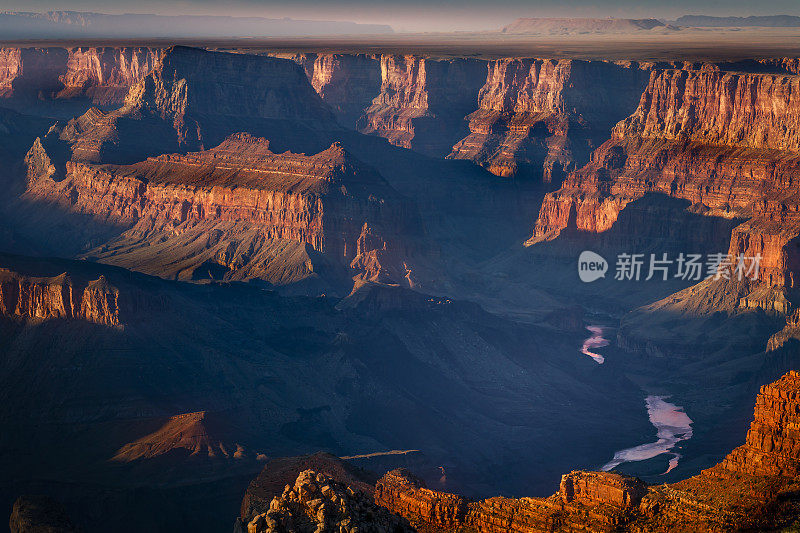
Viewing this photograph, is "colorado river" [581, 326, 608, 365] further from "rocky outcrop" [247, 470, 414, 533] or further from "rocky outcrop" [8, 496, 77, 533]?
"rocky outcrop" [247, 470, 414, 533]

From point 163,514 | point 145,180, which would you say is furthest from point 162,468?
point 145,180

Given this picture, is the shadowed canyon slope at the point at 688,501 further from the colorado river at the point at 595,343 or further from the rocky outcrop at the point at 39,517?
the colorado river at the point at 595,343

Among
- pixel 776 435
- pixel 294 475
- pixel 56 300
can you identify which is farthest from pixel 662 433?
pixel 776 435

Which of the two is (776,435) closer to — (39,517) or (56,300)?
(39,517)

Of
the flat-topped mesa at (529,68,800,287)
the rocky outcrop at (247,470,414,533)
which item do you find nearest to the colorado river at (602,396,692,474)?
the flat-topped mesa at (529,68,800,287)

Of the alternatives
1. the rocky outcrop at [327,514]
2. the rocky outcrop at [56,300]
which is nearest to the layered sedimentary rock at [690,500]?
the rocky outcrop at [327,514]

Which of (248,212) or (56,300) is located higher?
(56,300)
